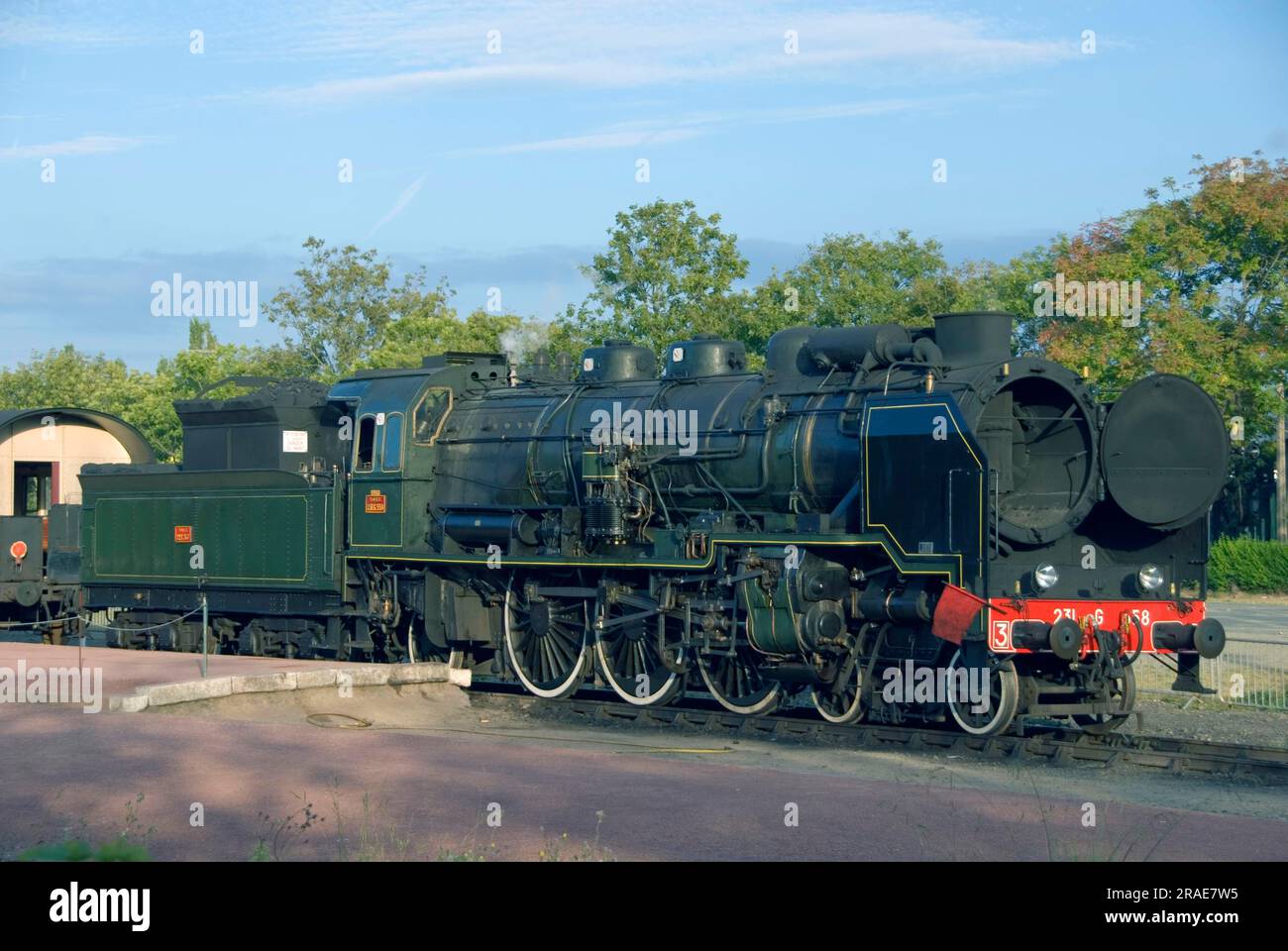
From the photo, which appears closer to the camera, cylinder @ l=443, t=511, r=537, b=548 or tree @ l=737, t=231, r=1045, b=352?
cylinder @ l=443, t=511, r=537, b=548

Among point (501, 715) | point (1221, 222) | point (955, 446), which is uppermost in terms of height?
point (1221, 222)

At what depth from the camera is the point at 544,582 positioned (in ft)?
61.7

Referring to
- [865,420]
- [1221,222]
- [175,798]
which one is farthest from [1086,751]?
[1221,222]

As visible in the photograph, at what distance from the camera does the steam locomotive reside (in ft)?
47.9

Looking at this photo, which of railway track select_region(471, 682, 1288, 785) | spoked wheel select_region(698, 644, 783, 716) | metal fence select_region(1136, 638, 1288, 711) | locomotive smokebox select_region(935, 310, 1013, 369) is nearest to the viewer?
railway track select_region(471, 682, 1288, 785)

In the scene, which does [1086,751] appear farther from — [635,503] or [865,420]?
[635,503]

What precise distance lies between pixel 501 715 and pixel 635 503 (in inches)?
121

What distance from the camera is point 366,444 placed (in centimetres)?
2041

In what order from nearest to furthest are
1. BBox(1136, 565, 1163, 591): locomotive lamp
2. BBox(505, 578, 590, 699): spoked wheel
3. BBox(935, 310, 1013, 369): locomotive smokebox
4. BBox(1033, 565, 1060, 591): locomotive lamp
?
BBox(1033, 565, 1060, 591): locomotive lamp, BBox(1136, 565, 1163, 591): locomotive lamp, BBox(935, 310, 1013, 369): locomotive smokebox, BBox(505, 578, 590, 699): spoked wheel

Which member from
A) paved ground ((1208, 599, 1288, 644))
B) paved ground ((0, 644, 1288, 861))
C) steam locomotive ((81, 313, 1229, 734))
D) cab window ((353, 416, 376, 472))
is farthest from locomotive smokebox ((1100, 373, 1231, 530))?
paved ground ((1208, 599, 1288, 644))

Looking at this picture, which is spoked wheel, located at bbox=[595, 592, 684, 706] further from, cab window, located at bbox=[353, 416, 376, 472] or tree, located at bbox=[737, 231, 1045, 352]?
tree, located at bbox=[737, 231, 1045, 352]

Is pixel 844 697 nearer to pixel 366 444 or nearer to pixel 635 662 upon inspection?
pixel 635 662

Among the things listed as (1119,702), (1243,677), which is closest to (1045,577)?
(1119,702)

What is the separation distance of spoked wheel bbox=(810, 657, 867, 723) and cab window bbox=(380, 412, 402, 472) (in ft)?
22.8
